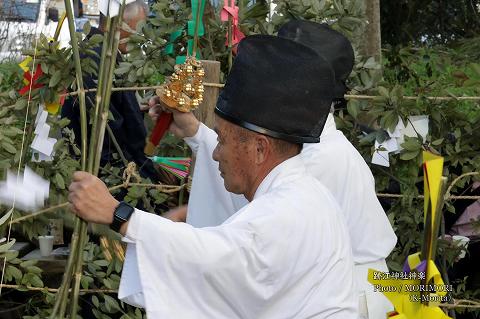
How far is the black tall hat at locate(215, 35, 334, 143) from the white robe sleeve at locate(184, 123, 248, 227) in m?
0.76

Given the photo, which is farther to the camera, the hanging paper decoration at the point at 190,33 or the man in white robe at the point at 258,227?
the hanging paper decoration at the point at 190,33

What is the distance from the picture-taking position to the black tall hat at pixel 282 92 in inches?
87.4

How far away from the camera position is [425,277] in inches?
93.1

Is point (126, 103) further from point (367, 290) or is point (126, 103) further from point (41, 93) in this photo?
point (367, 290)

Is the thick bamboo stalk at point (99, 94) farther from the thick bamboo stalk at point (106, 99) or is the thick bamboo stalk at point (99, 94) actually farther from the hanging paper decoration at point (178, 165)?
the hanging paper decoration at point (178, 165)

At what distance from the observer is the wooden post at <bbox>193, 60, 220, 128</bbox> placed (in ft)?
11.6

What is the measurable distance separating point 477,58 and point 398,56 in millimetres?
4664

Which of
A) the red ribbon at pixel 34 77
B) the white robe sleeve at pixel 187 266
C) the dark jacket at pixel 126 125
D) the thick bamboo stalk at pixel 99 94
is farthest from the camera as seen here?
the dark jacket at pixel 126 125

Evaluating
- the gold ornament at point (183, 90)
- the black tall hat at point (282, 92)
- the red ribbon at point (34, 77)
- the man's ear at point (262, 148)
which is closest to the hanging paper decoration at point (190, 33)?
the gold ornament at point (183, 90)

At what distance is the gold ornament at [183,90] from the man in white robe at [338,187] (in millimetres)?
113

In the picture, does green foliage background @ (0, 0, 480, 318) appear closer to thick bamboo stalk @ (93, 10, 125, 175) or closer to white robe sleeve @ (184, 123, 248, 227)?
white robe sleeve @ (184, 123, 248, 227)

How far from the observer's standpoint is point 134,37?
3.97 meters

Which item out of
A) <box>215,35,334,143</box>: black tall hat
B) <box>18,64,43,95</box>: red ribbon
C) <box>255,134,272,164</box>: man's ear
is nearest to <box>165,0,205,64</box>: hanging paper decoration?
<box>18,64,43,95</box>: red ribbon

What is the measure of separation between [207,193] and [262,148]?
86 cm
